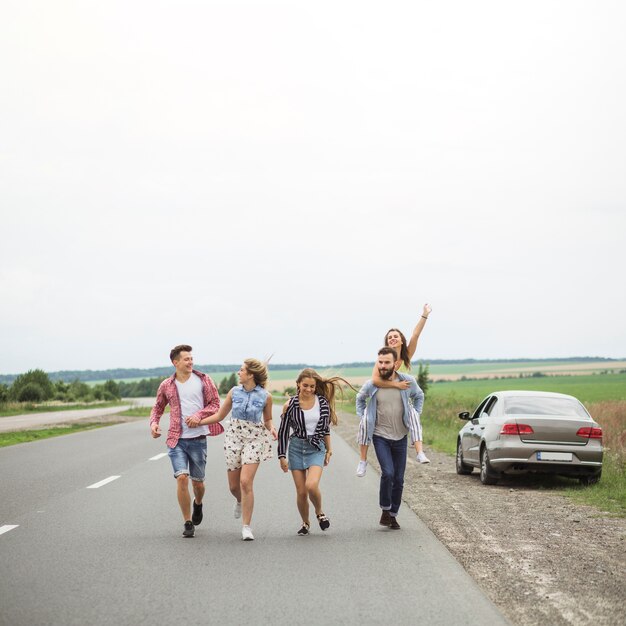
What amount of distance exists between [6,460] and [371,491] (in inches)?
319

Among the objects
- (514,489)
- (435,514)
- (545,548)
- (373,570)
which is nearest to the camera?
(373,570)

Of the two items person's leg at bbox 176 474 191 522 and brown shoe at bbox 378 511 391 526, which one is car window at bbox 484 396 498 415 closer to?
brown shoe at bbox 378 511 391 526

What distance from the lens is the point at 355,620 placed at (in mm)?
5359

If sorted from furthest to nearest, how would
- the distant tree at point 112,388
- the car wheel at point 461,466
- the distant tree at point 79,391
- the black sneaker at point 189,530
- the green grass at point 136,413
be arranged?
the distant tree at point 112,388, the distant tree at point 79,391, the green grass at point 136,413, the car wheel at point 461,466, the black sneaker at point 189,530

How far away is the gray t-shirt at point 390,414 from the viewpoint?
30.0ft

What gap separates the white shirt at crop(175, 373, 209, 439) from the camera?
28.5 feet

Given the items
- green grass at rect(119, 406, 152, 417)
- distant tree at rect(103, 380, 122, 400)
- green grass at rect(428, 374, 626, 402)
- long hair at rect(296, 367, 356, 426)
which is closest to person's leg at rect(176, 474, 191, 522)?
long hair at rect(296, 367, 356, 426)

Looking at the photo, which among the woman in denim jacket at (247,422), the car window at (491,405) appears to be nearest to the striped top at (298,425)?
the woman in denim jacket at (247,422)

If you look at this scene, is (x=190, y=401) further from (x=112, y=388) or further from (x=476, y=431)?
(x=112, y=388)

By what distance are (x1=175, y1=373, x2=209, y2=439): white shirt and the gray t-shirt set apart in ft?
5.78

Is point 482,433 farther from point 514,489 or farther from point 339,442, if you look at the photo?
point 339,442

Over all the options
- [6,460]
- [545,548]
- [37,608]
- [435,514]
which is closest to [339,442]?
[6,460]

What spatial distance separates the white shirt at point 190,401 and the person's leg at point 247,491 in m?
0.63

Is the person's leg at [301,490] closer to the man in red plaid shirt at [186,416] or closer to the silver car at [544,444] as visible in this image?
the man in red plaid shirt at [186,416]
